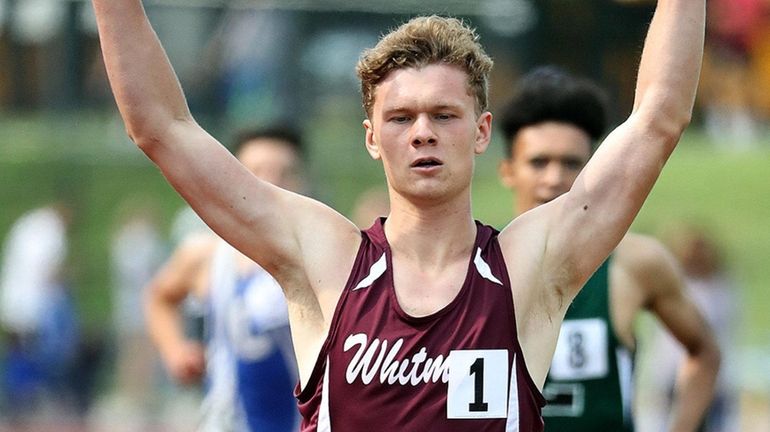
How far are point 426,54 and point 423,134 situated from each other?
25 centimetres

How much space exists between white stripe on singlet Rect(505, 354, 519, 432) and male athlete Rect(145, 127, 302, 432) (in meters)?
3.65

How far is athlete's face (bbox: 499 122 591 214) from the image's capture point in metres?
6.57

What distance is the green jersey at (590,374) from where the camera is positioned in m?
6.26

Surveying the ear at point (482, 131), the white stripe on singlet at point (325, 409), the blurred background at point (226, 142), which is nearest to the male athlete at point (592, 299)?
the ear at point (482, 131)

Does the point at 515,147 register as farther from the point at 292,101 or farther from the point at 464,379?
the point at 292,101

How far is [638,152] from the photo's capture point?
14.5 ft

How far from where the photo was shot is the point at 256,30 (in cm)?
1677

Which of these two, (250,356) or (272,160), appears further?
(272,160)

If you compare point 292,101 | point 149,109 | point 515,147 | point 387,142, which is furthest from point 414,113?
point 292,101

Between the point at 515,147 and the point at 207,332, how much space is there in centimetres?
228

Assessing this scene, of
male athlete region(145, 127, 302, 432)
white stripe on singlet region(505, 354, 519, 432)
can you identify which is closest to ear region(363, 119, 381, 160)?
white stripe on singlet region(505, 354, 519, 432)

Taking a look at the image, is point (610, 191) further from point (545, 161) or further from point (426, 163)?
point (545, 161)

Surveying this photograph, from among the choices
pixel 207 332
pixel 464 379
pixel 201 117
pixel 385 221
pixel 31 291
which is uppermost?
pixel 201 117

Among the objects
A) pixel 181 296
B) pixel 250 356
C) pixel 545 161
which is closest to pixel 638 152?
pixel 545 161
